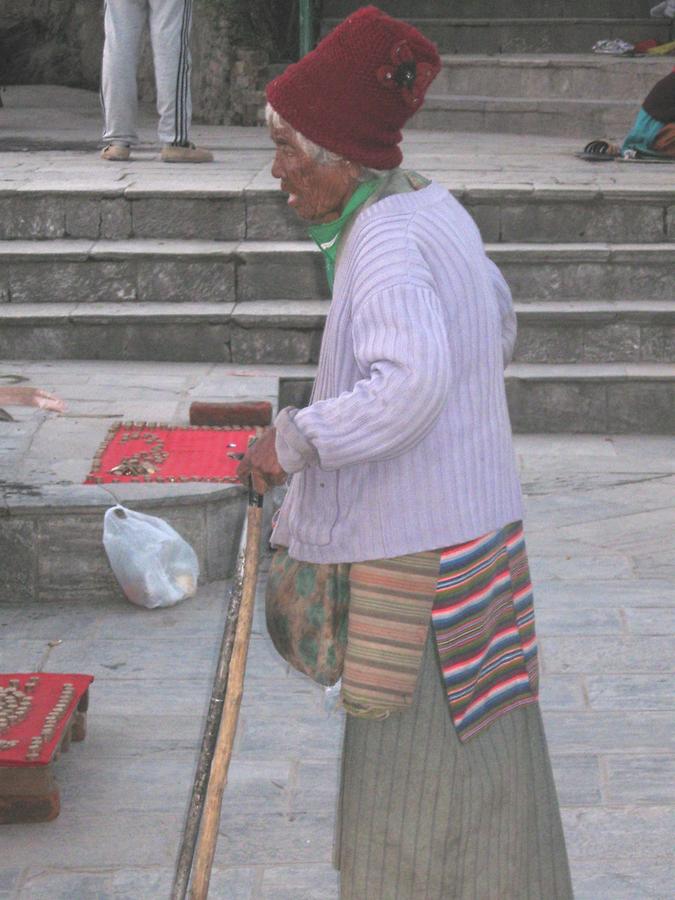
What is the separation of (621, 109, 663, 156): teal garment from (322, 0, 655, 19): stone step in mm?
3254

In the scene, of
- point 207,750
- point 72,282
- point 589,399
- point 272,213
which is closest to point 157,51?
point 272,213

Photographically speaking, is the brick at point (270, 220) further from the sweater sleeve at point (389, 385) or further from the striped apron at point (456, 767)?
the sweater sleeve at point (389, 385)

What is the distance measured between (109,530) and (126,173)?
156 inches

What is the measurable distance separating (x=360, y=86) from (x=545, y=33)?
10043mm

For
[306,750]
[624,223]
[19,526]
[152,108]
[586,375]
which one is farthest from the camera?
[152,108]

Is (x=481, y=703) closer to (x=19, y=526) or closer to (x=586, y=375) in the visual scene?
(x=19, y=526)

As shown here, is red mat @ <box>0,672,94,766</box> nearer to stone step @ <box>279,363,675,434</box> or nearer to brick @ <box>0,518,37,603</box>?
brick @ <box>0,518,37,603</box>

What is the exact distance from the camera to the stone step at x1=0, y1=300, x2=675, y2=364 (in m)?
7.20

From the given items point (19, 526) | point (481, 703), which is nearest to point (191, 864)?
point (481, 703)

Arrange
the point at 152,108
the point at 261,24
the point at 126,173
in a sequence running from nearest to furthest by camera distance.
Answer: the point at 126,173 → the point at 261,24 → the point at 152,108

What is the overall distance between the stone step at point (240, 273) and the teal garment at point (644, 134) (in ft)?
5.85

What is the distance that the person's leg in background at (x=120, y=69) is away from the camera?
8516 millimetres

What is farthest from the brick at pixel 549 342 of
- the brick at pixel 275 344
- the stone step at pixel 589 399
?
the brick at pixel 275 344

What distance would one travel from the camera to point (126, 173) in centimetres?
830
